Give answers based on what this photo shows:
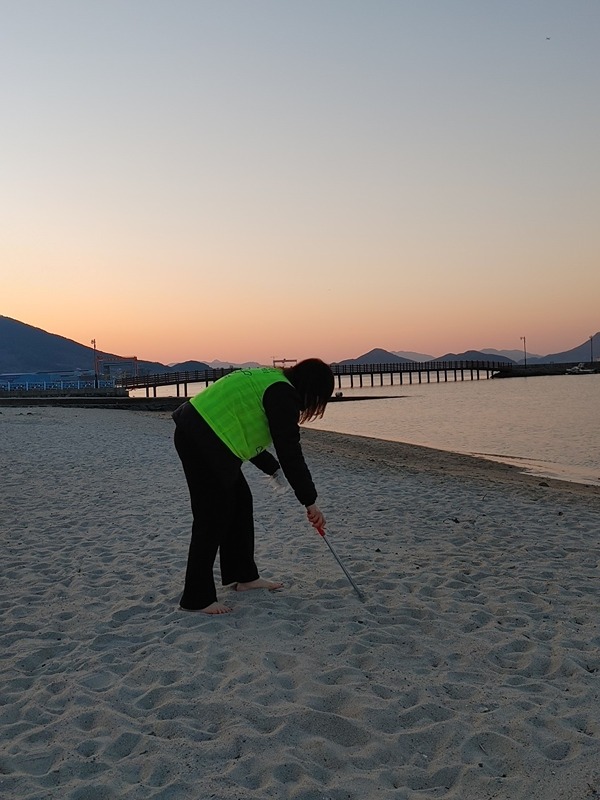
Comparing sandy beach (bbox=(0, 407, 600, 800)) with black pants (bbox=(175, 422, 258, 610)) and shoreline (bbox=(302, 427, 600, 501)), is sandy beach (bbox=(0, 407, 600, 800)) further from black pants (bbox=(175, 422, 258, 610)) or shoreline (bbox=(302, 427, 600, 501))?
shoreline (bbox=(302, 427, 600, 501))

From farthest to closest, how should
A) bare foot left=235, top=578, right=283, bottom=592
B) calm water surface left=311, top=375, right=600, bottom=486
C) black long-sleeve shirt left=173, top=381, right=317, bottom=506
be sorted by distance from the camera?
calm water surface left=311, top=375, right=600, bottom=486, bare foot left=235, top=578, right=283, bottom=592, black long-sleeve shirt left=173, top=381, right=317, bottom=506

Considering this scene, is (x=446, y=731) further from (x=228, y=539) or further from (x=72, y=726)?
(x=228, y=539)

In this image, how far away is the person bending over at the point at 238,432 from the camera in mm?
3631

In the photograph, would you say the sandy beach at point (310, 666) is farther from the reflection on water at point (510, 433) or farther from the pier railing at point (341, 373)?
the pier railing at point (341, 373)

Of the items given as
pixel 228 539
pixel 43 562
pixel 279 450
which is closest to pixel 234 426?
pixel 279 450

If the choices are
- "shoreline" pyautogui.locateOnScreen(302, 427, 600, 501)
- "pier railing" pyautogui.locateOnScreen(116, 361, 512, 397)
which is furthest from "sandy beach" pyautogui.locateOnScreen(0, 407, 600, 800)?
"pier railing" pyautogui.locateOnScreen(116, 361, 512, 397)

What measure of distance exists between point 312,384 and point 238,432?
0.48m

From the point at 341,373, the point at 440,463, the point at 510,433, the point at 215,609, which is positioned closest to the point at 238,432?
the point at 215,609

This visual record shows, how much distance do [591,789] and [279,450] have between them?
2.01 metres

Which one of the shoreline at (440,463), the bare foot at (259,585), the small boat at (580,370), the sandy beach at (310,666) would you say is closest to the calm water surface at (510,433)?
the shoreline at (440,463)

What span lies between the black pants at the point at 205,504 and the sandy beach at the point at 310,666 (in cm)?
19

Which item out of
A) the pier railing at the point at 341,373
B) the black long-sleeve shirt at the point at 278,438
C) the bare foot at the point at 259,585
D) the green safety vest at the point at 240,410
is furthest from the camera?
the pier railing at the point at 341,373

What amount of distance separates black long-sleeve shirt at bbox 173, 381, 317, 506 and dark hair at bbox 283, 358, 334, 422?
6 centimetres

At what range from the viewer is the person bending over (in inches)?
143
